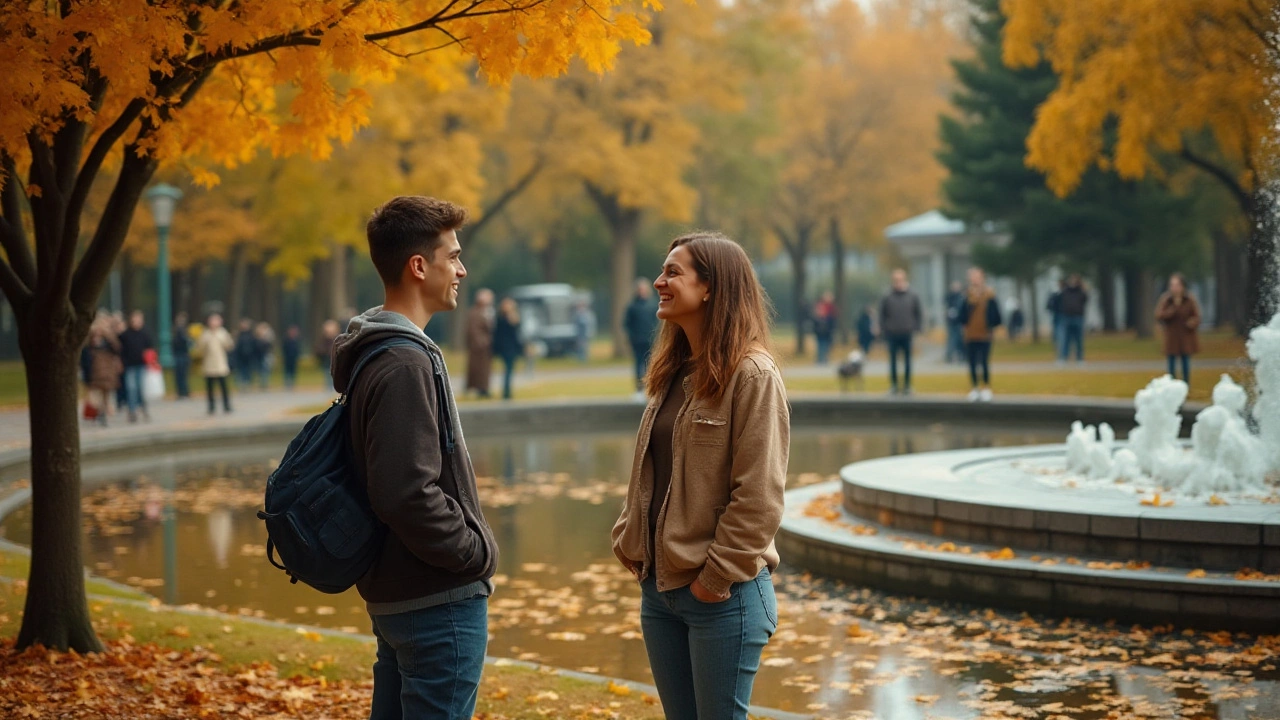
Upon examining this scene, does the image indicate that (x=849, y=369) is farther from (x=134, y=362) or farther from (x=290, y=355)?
(x=290, y=355)

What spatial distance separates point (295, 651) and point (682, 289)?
4.18 meters

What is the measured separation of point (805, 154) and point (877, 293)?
2825 centimetres

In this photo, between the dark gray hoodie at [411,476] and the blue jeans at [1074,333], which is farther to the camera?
the blue jeans at [1074,333]

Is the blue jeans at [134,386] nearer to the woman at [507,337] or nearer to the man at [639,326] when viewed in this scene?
the woman at [507,337]

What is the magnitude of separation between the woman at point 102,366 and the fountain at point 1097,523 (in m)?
14.9

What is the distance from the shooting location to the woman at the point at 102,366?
2223 centimetres

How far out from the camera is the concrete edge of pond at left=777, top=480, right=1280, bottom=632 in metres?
7.46

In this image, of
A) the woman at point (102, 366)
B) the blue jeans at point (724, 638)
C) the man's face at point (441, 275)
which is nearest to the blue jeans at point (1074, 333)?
the woman at point (102, 366)

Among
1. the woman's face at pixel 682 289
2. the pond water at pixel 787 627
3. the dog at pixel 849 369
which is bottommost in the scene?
the pond water at pixel 787 627

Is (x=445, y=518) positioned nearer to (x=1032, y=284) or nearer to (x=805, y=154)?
(x=1032, y=284)

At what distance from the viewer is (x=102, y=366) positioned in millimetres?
22250

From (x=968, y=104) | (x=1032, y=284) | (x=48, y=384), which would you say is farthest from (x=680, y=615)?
(x=1032, y=284)

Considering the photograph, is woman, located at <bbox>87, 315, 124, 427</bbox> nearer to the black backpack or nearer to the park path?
the park path

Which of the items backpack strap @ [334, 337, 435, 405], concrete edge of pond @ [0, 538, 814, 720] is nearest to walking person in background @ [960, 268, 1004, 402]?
concrete edge of pond @ [0, 538, 814, 720]
